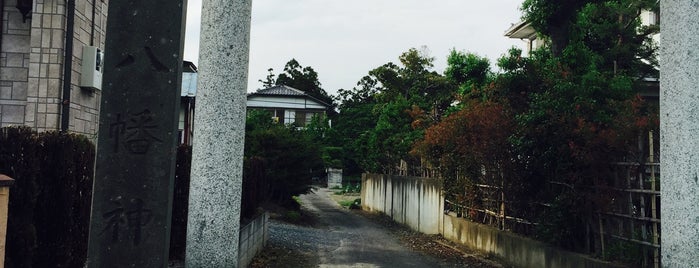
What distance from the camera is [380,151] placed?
92.1 ft

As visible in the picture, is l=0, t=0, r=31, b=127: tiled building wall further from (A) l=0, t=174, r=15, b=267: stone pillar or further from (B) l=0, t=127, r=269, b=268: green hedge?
(A) l=0, t=174, r=15, b=267: stone pillar

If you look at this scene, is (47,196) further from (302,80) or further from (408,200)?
(302,80)

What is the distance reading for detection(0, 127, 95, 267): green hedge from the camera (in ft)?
15.6

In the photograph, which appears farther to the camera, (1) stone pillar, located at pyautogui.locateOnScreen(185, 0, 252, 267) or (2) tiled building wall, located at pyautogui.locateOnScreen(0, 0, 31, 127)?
(2) tiled building wall, located at pyautogui.locateOnScreen(0, 0, 31, 127)

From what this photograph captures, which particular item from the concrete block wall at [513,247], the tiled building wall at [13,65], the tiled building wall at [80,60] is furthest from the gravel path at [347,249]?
the tiled building wall at [13,65]

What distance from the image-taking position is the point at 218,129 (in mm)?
4910

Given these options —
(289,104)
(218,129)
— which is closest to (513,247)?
(218,129)

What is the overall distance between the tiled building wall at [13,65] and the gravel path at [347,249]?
15.4ft

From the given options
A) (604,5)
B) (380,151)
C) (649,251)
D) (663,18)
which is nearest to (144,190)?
(663,18)

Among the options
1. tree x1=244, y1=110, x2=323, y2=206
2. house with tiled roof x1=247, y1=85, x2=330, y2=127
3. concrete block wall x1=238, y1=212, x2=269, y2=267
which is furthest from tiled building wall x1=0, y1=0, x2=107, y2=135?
house with tiled roof x1=247, y1=85, x2=330, y2=127

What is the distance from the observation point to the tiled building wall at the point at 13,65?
9352 mm

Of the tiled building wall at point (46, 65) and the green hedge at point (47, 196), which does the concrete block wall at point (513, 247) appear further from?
the tiled building wall at point (46, 65)

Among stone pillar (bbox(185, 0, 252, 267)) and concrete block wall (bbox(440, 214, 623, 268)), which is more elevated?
stone pillar (bbox(185, 0, 252, 267))

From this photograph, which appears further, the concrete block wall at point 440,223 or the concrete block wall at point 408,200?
the concrete block wall at point 408,200
